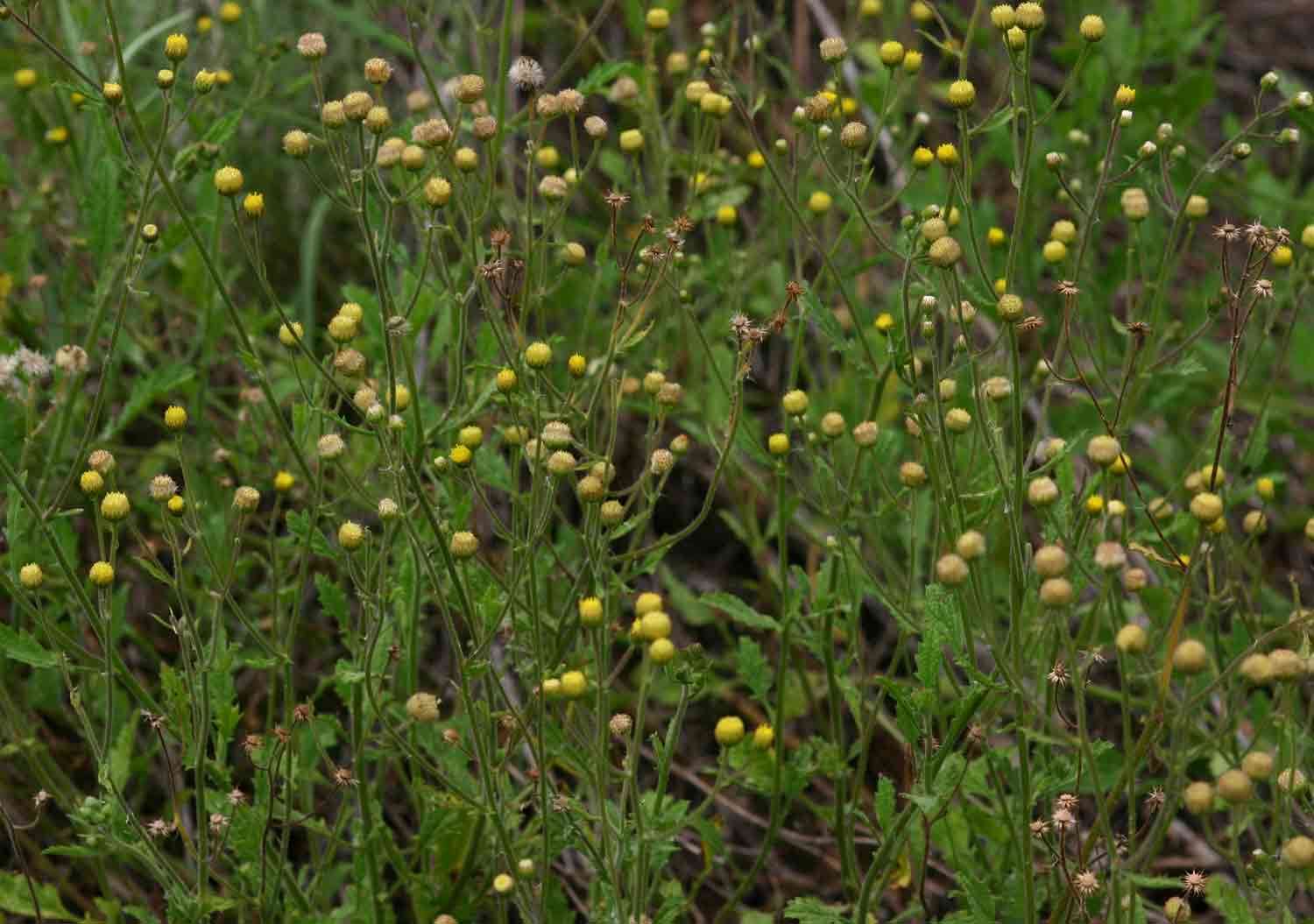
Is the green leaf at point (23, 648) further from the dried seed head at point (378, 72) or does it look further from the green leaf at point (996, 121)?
the green leaf at point (996, 121)

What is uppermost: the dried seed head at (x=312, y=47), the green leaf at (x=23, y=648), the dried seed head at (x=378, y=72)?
the dried seed head at (x=312, y=47)

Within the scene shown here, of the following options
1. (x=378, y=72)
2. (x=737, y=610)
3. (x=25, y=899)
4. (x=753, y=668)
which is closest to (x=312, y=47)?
(x=378, y=72)

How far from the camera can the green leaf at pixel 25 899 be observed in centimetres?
274

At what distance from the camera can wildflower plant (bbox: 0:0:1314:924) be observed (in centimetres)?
236

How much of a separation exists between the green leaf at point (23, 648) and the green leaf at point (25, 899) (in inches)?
17.9

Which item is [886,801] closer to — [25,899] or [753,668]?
[753,668]

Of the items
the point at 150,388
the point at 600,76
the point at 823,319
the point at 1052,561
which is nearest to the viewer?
the point at 1052,561

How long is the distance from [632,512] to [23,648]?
1.63 m

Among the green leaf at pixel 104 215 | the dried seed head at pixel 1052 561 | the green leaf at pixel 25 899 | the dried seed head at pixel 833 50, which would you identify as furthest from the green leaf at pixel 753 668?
the green leaf at pixel 104 215

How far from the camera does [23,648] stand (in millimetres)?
2586

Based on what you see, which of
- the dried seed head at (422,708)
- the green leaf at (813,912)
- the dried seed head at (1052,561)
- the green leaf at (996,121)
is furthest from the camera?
the green leaf at (996,121)

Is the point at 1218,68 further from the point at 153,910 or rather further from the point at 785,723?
the point at 153,910

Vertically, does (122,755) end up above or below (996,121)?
below

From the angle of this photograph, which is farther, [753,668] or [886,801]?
[753,668]
